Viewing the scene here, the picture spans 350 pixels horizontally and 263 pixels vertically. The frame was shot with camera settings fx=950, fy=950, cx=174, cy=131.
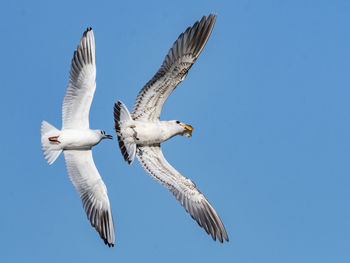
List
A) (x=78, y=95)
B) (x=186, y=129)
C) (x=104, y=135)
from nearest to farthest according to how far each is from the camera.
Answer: (x=78, y=95) → (x=104, y=135) → (x=186, y=129)

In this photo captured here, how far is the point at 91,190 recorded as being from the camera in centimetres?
2509

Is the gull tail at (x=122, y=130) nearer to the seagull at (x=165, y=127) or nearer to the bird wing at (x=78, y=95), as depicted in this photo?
the seagull at (x=165, y=127)

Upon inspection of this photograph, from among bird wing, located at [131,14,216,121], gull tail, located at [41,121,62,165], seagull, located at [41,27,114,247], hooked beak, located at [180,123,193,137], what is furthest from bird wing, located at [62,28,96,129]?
hooked beak, located at [180,123,193,137]

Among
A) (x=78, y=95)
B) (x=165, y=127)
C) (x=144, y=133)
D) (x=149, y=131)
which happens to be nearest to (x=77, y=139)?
(x=78, y=95)

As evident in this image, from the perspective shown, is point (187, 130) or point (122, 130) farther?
point (187, 130)

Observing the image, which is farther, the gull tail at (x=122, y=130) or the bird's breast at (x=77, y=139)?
the bird's breast at (x=77, y=139)

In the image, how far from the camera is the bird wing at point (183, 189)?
23891 mm

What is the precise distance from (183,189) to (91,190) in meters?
2.46

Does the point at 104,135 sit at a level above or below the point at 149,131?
above

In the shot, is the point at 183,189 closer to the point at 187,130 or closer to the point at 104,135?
Result: the point at 187,130

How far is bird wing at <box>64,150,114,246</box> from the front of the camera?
25.0 m

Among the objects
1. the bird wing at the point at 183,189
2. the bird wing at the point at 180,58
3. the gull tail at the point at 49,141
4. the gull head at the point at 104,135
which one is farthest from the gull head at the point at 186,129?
the gull tail at the point at 49,141

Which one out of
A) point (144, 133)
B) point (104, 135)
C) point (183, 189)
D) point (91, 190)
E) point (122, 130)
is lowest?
point (183, 189)

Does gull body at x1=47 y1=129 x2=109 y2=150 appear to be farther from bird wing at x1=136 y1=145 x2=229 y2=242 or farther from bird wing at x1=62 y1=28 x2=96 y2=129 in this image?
bird wing at x1=136 y1=145 x2=229 y2=242
